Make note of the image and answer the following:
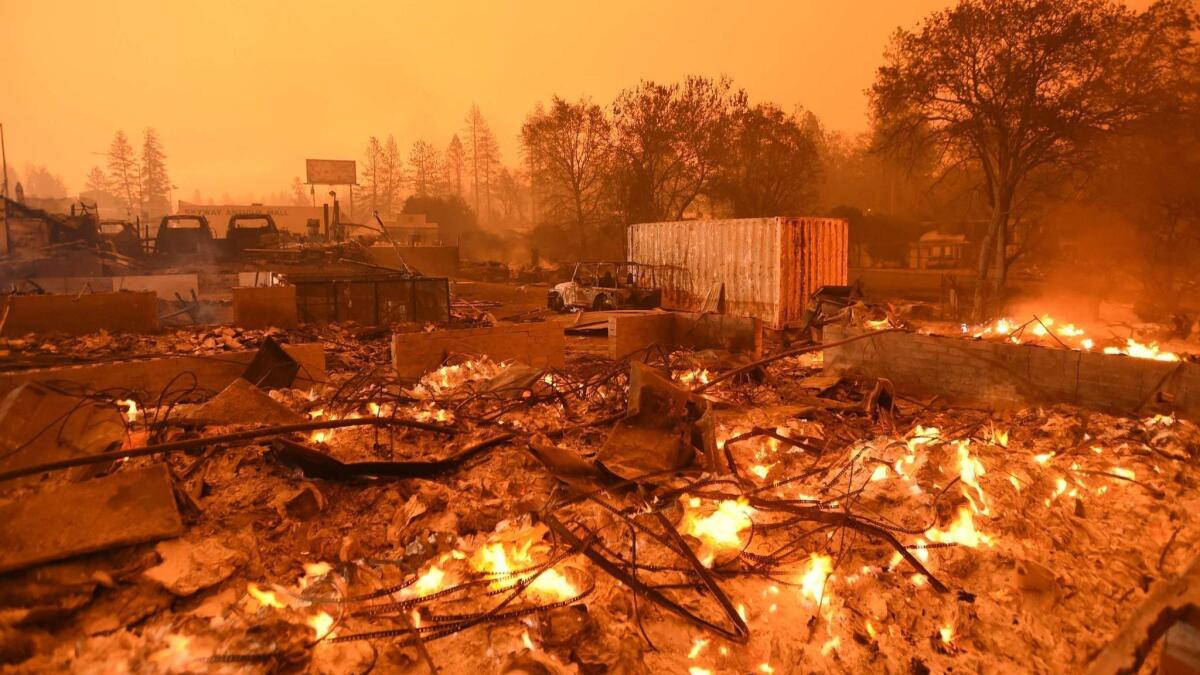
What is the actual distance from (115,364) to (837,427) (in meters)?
7.93

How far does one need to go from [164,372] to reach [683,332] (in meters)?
7.81

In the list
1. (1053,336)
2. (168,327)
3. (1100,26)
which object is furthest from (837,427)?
(1100,26)

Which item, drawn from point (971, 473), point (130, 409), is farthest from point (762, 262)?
point (130, 409)

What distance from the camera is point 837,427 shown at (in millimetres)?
6922

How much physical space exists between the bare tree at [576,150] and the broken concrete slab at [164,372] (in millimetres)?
28635

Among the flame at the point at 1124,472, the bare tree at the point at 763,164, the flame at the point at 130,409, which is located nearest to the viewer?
the flame at the point at 1124,472

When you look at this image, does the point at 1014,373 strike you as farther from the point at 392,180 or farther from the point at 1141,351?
the point at 392,180

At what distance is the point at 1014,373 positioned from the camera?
25.8ft

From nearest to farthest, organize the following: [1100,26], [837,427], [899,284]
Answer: [837,427], [1100,26], [899,284]

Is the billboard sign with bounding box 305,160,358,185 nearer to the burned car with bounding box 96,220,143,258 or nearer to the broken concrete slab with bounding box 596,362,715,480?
the burned car with bounding box 96,220,143,258

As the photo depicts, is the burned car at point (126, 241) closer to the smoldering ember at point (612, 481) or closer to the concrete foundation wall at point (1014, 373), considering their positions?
the smoldering ember at point (612, 481)

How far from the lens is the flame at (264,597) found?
341 cm

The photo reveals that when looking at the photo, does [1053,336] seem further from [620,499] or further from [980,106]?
[980,106]

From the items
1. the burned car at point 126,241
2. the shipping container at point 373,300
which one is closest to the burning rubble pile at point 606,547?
the shipping container at point 373,300
